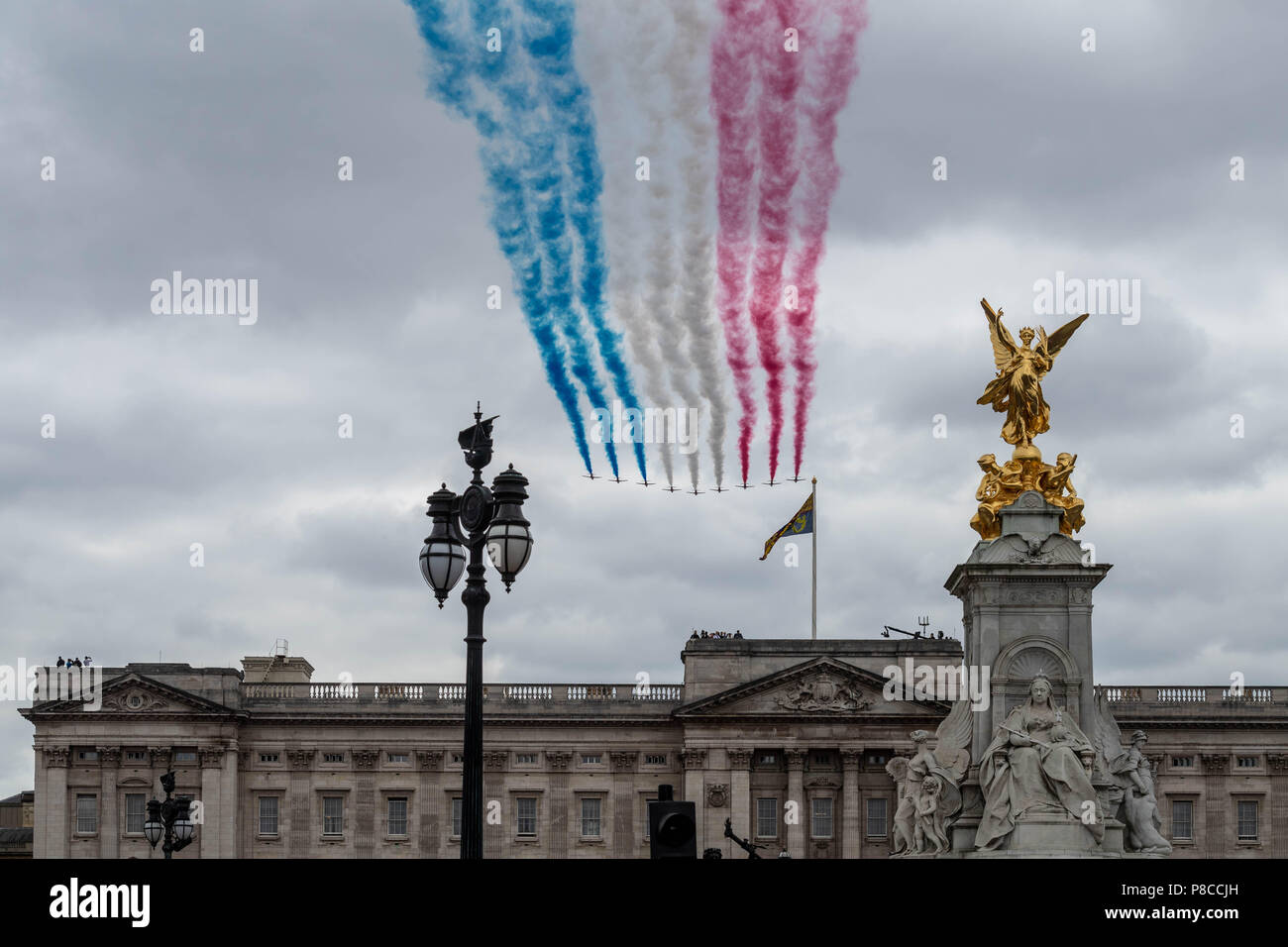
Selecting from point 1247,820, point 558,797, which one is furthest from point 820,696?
point 1247,820

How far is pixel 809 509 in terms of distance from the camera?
95.9m

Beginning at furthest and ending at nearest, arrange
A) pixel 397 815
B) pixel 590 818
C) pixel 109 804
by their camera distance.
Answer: pixel 590 818 → pixel 397 815 → pixel 109 804

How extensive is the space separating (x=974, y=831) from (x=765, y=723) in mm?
54512

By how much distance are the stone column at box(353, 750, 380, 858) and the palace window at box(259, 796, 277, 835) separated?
13.6 ft

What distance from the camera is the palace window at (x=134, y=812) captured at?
347ft

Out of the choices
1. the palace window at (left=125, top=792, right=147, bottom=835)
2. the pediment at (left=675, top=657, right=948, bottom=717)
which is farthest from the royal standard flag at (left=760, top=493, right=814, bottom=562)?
the palace window at (left=125, top=792, right=147, bottom=835)

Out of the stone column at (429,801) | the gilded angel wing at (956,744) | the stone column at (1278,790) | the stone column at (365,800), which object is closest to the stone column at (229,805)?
the stone column at (365,800)

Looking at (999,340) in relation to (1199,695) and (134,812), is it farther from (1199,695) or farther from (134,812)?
(134,812)

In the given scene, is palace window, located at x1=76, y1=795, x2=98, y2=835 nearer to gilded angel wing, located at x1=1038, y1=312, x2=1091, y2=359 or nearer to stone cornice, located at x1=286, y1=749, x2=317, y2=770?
stone cornice, located at x1=286, y1=749, x2=317, y2=770

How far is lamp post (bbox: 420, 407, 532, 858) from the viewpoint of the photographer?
88.1 ft

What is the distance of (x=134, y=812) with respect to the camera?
106 meters

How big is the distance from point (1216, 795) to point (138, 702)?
5431 cm

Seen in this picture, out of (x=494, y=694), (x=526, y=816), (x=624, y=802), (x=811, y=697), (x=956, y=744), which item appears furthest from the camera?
(x=494, y=694)
